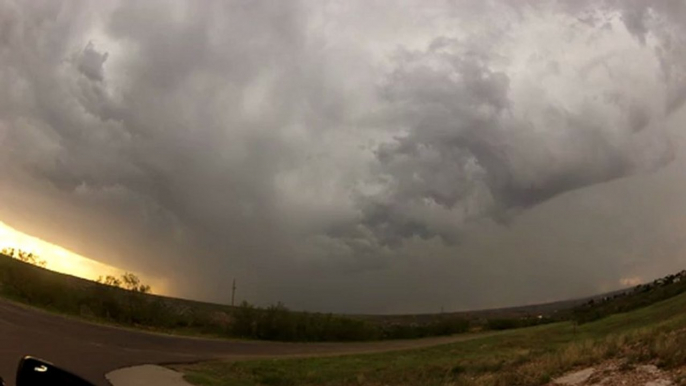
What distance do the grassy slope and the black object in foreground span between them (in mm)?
12866

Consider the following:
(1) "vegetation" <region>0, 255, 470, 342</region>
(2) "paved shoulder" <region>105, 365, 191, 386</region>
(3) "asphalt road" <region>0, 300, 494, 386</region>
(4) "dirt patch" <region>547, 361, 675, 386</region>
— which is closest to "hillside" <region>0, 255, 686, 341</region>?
(1) "vegetation" <region>0, 255, 470, 342</region>

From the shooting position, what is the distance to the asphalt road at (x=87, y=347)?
21.8 m

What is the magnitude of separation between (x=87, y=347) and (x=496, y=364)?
1935cm

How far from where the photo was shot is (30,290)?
1961 inches

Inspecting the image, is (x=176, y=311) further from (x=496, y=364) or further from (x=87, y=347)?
(x=496, y=364)

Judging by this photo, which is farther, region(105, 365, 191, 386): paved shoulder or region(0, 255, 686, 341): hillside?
region(0, 255, 686, 341): hillside

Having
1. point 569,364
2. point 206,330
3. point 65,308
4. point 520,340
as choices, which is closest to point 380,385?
point 569,364

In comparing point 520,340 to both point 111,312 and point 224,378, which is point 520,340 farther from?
point 111,312

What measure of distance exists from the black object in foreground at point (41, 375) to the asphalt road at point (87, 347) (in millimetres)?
15851

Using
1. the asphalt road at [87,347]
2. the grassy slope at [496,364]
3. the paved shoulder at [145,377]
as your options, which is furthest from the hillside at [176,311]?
the paved shoulder at [145,377]

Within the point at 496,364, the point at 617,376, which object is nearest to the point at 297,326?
the point at 496,364

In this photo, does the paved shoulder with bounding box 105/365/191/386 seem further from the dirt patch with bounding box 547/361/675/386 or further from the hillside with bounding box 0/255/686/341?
the hillside with bounding box 0/255/686/341

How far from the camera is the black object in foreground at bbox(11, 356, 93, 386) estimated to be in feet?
8.29

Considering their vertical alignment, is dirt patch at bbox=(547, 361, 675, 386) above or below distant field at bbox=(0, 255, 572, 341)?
below
